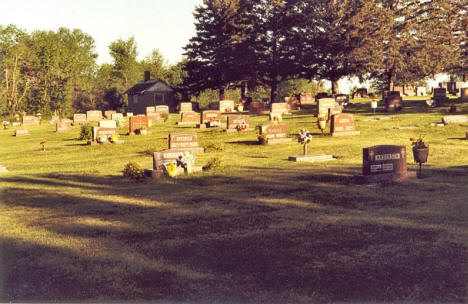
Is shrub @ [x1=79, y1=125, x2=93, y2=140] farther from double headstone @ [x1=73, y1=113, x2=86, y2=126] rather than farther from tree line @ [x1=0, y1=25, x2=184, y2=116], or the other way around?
tree line @ [x1=0, y1=25, x2=184, y2=116]

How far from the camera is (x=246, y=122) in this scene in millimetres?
31688

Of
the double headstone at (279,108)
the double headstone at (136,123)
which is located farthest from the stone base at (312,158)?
the double headstone at (279,108)

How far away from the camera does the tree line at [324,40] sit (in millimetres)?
46938

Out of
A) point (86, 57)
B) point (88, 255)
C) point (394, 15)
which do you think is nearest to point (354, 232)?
point (88, 255)

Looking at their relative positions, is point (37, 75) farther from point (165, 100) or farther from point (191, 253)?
point (191, 253)

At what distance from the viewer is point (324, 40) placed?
4906 cm

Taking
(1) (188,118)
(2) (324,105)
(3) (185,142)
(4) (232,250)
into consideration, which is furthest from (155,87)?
(4) (232,250)

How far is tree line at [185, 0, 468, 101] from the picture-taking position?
4694 cm

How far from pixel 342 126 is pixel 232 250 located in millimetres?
20240

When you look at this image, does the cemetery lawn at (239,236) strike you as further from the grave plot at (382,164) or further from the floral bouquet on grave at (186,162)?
the floral bouquet on grave at (186,162)

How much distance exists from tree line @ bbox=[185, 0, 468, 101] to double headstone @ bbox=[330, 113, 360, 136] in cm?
2052

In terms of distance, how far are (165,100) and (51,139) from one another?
34331 millimetres

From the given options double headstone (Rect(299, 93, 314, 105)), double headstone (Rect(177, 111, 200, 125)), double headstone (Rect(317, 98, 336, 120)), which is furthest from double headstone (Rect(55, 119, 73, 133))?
double headstone (Rect(299, 93, 314, 105))

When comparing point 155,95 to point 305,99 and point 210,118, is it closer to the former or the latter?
point 305,99
